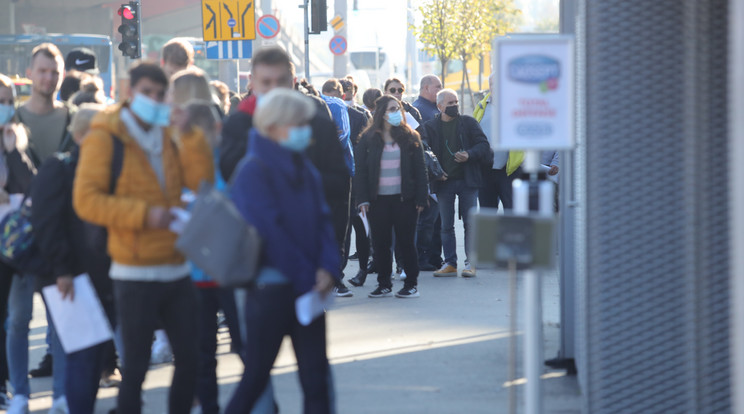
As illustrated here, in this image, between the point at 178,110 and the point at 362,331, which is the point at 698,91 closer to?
the point at 178,110

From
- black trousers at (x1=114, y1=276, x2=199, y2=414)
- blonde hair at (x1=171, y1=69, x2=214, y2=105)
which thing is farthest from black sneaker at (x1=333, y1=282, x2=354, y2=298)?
black trousers at (x1=114, y1=276, x2=199, y2=414)

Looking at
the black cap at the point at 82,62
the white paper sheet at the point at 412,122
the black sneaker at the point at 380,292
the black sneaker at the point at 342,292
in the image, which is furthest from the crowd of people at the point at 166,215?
the white paper sheet at the point at 412,122

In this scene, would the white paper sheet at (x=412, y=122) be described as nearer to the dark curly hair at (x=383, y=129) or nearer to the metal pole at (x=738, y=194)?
the dark curly hair at (x=383, y=129)

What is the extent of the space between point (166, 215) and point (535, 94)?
1571 mm

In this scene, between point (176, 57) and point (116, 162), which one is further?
point (176, 57)

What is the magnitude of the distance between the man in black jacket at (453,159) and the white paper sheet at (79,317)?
6.28 meters

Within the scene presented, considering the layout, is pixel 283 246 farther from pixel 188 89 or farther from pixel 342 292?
pixel 342 292

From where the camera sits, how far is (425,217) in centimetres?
1134

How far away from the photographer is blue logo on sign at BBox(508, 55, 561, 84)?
4.25m

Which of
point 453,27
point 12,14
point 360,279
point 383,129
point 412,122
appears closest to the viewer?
point 383,129

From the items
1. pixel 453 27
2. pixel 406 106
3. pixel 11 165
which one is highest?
pixel 453 27

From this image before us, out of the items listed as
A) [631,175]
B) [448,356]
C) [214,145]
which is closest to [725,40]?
[631,175]

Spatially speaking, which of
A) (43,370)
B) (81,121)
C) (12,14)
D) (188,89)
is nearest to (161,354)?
(43,370)

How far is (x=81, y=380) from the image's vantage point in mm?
5008
